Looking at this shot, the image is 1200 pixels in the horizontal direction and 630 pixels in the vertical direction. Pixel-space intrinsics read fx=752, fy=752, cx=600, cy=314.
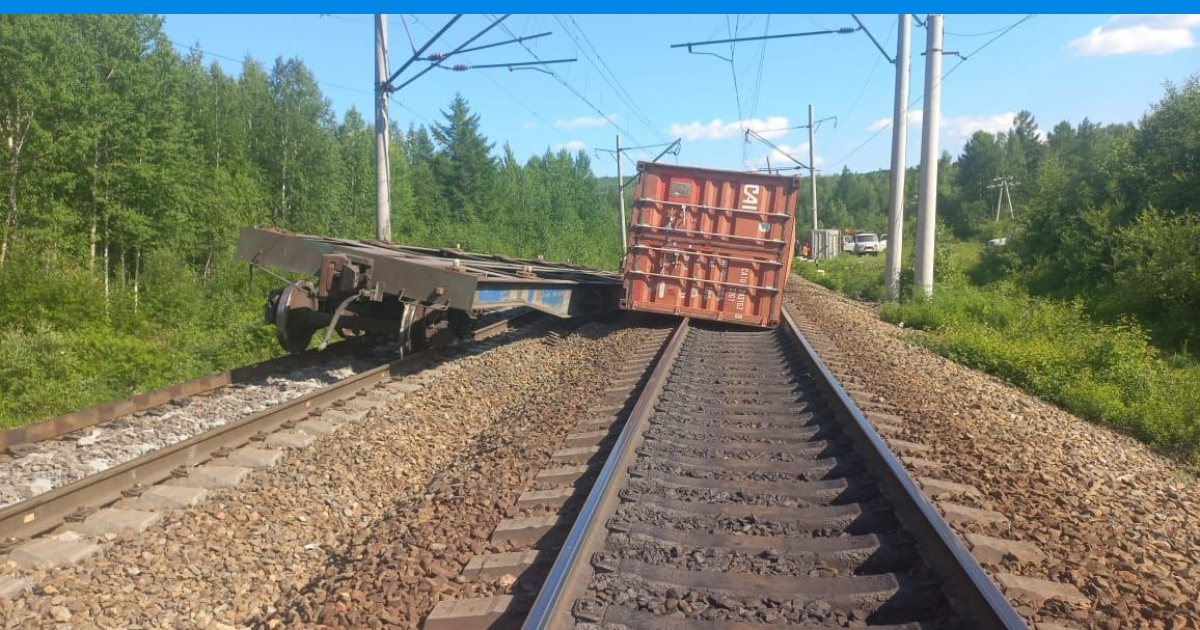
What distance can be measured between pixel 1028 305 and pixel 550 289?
10290 millimetres

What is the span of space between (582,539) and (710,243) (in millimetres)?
9293

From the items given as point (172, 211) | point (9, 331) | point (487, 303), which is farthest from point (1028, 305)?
point (172, 211)

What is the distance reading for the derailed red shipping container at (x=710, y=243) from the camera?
11.8 meters

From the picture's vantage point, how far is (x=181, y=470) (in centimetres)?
474

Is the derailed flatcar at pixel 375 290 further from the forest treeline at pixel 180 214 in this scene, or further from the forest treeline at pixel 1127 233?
the forest treeline at pixel 1127 233

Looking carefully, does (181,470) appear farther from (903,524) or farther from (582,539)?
(903,524)

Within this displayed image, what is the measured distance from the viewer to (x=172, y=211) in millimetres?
23125

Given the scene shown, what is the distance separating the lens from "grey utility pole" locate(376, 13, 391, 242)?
14672 millimetres

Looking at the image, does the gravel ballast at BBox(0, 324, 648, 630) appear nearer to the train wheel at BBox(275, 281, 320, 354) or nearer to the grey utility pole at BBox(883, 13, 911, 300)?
the train wheel at BBox(275, 281, 320, 354)

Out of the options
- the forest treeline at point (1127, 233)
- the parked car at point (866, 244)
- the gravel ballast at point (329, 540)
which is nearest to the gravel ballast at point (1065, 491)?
the gravel ballast at point (329, 540)

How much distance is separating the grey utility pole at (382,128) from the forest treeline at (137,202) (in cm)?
304

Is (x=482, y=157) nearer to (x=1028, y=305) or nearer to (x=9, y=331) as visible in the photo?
(x=9, y=331)

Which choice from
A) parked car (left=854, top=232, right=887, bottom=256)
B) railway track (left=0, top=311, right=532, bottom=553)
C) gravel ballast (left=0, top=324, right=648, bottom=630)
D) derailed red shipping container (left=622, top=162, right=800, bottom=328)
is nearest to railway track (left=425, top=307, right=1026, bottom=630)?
gravel ballast (left=0, top=324, right=648, bottom=630)

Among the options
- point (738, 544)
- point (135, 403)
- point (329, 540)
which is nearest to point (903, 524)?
point (738, 544)
